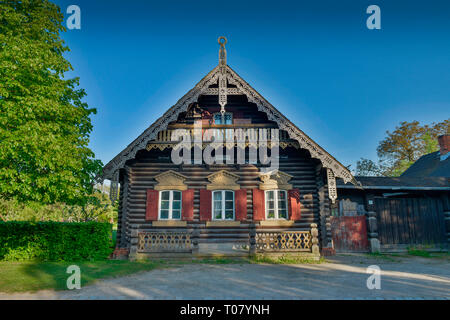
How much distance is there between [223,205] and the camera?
13.4 m

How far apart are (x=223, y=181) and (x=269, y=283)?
21.8 feet

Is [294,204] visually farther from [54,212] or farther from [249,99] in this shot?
[54,212]

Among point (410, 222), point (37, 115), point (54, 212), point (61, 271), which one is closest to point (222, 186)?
point (61, 271)

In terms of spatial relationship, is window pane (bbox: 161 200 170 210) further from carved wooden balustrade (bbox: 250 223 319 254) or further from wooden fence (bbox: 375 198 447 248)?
wooden fence (bbox: 375 198 447 248)

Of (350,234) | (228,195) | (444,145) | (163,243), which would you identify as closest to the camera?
(163,243)

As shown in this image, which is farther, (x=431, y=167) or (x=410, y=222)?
(x=431, y=167)

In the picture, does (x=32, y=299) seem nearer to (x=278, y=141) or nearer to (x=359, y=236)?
(x=278, y=141)

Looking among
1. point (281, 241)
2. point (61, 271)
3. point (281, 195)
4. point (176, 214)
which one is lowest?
point (61, 271)

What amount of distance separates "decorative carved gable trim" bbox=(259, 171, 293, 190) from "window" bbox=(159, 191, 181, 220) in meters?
4.16

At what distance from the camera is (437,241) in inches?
569

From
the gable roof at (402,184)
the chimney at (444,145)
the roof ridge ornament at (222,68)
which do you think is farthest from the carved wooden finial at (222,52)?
the chimney at (444,145)

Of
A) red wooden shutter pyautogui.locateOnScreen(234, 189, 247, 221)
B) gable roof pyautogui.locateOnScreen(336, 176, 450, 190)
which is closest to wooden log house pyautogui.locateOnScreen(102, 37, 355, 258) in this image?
red wooden shutter pyautogui.locateOnScreen(234, 189, 247, 221)

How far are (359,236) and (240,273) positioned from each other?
8752 mm
